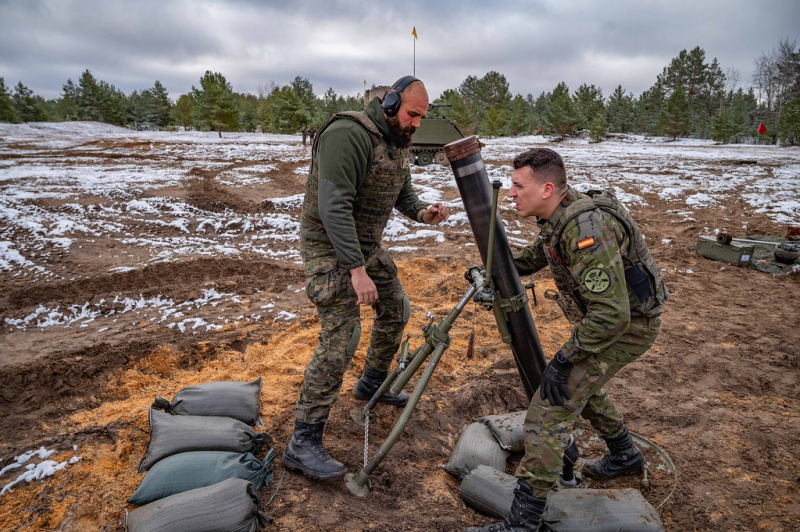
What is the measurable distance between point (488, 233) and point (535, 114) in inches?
2224

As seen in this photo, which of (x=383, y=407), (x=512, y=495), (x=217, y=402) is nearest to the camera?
(x=512, y=495)

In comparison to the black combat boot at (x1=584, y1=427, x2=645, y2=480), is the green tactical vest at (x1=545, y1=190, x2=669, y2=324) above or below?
above

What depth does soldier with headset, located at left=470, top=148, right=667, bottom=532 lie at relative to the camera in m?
2.24

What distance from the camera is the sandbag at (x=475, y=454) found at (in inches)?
115

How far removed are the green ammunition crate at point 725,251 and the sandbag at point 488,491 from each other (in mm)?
6882

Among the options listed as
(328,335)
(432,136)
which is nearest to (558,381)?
(328,335)

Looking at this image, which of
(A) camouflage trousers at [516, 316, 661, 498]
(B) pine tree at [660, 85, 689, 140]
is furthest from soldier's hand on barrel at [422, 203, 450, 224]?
(B) pine tree at [660, 85, 689, 140]

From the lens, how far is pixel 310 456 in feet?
8.86

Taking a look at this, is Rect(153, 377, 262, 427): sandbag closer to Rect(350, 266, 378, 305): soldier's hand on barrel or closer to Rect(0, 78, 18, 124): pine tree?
Rect(350, 266, 378, 305): soldier's hand on barrel

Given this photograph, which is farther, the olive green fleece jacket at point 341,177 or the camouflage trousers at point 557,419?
the olive green fleece jacket at point 341,177

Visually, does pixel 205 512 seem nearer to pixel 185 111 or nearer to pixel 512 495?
pixel 512 495

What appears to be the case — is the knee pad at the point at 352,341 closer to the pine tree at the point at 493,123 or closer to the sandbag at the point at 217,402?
the sandbag at the point at 217,402

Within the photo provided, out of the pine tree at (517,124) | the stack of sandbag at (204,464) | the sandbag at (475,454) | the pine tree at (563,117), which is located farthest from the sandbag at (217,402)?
the pine tree at (517,124)

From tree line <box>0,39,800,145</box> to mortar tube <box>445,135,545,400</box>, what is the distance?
38.4m
